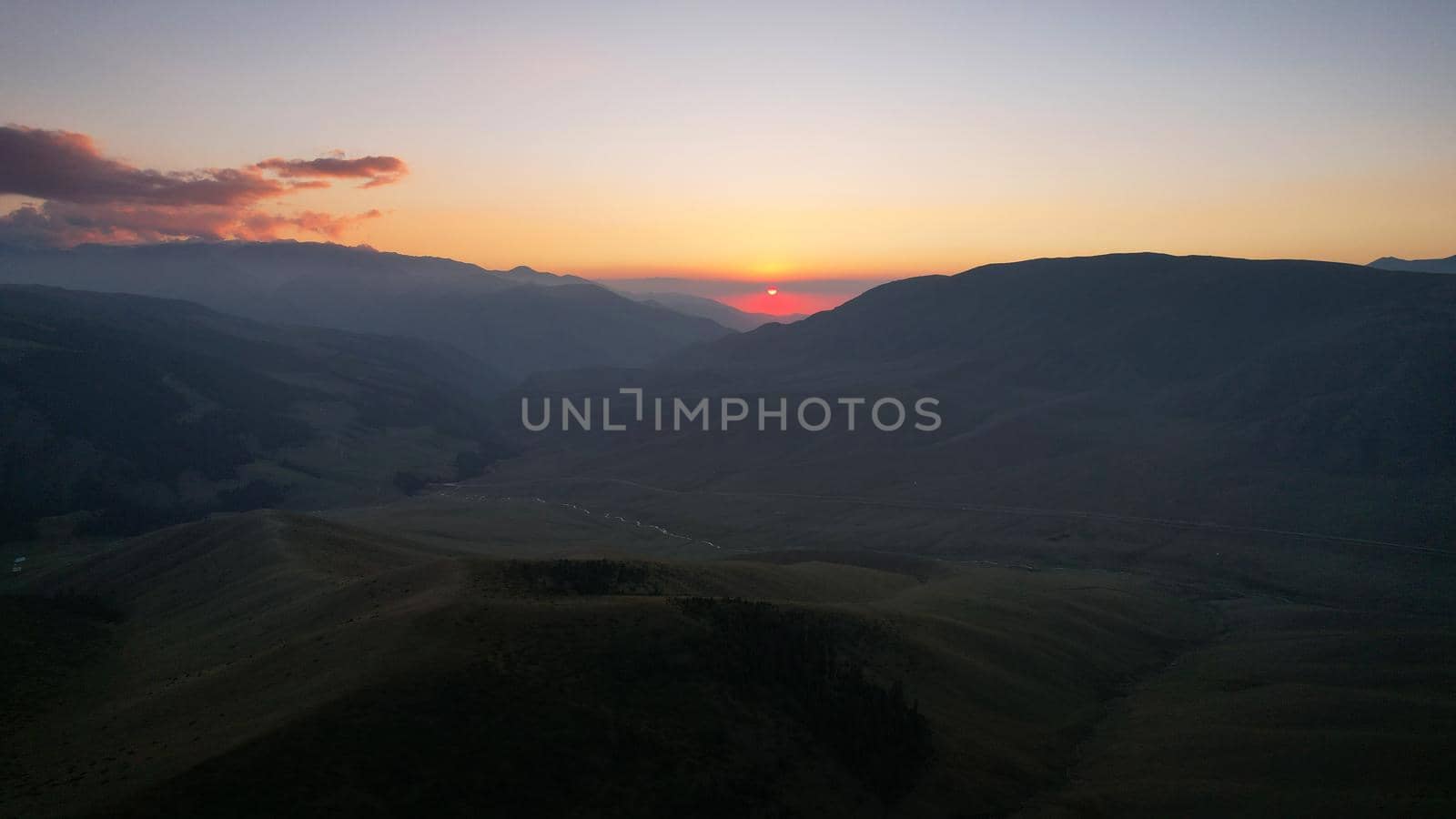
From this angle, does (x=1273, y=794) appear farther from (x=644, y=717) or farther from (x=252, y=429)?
(x=252, y=429)

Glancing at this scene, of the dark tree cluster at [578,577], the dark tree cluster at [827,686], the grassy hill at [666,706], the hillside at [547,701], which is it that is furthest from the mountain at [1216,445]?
the dark tree cluster at [827,686]

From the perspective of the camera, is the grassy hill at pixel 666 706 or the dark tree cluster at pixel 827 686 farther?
the dark tree cluster at pixel 827 686

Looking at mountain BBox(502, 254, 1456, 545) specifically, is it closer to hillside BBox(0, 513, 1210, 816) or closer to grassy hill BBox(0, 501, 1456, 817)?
grassy hill BBox(0, 501, 1456, 817)

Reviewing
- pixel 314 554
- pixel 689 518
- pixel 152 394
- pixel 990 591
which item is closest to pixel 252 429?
pixel 152 394

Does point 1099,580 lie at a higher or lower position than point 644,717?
lower

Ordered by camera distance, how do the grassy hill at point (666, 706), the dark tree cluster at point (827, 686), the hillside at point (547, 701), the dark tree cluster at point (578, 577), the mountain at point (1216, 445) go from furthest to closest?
1. the mountain at point (1216, 445)
2. the dark tree cluster at point (578, 577)
3. the dark tree cluster at point (827, 686)
4. the grassy hill at point (666, 706)
5. the hillside at point (547, 701)

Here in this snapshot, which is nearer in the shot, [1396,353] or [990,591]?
[990,591]

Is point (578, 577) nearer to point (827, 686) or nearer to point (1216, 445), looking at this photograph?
point (827, 686)

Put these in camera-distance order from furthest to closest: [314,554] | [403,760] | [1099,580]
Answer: [1099,580], [314,554], [403,760]

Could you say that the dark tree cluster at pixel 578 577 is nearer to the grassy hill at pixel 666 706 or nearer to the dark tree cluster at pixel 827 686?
the grassy hill at pixel 666 706

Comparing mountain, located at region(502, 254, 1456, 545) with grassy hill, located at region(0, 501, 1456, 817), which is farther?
mountain, located at region(502, 254, 1456, 545)

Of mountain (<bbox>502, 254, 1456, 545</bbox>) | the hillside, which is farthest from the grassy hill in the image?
mountain (<bbox>502, 254, 1456, 545</bbox>)
